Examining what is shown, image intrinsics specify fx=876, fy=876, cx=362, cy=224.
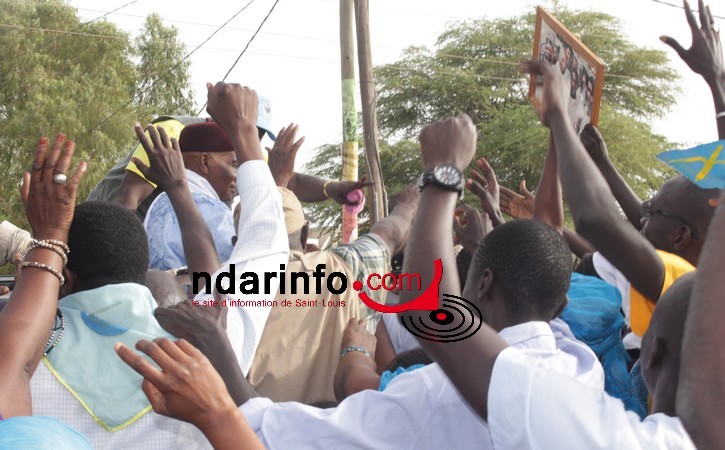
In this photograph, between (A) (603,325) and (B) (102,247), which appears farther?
(A) (603,325)

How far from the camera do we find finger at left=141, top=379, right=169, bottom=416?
1.68 metres

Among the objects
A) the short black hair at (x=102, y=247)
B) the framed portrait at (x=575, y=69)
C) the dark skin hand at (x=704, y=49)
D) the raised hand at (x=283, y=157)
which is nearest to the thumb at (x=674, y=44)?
the dark skin hand at (x=704, y=49)

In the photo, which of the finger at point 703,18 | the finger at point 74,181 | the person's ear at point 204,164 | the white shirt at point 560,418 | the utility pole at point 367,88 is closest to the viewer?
the white shirt at point 560,418

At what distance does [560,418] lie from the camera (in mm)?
1493

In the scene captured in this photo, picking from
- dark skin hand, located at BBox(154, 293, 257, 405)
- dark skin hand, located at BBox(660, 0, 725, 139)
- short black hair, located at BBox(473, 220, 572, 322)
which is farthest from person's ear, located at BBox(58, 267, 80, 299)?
dark skin hand, located at BBox(660, 0, 725, 139)

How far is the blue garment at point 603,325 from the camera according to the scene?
2920 mm

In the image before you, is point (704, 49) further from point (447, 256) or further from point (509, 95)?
point (509, 95)

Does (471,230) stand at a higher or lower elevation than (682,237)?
lower

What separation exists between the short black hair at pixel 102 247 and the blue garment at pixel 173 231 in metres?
1.15

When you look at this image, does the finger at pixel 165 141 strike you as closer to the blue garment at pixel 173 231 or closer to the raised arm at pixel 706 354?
the blue garment at pixel 173 231

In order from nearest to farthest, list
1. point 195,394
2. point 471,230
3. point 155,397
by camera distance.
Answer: point 195,394 → point 155,397 → point 471,230

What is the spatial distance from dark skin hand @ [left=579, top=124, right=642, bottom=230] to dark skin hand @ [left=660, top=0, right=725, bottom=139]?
0.45 meters

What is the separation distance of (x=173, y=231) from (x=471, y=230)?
4.03ft

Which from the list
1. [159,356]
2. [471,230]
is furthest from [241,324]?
[471,230]
